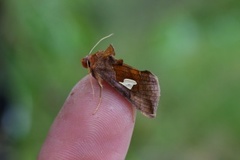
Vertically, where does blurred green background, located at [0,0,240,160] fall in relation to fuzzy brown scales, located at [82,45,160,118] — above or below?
below

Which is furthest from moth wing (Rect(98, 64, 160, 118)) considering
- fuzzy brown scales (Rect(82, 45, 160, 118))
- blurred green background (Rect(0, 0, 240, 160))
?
blurred green background (Rect(0, 0, 240, 160))

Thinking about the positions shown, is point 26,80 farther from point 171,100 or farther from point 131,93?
point 131,93

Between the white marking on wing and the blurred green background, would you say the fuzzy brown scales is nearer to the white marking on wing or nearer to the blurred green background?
the white marking on wing

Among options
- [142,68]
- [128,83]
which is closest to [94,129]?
[128,83]

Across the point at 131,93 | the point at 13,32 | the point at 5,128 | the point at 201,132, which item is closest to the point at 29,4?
the point at 13,32

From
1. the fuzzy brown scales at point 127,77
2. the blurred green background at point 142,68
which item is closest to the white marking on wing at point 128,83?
the fuzzy brown scales at point 127,77

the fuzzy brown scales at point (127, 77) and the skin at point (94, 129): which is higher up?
the fuzzy brown scales at point (127, 77)

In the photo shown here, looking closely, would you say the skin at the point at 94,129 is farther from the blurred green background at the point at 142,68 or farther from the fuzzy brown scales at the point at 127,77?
the blurred green background at the point at 142,68
